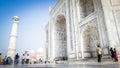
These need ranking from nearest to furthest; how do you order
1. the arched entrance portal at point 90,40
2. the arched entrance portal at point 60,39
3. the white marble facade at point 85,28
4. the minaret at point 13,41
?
the white marble facade at point 85,28, the arched entrance portal at point 90,40, the minaret at point 13,41, the arched entrance portal at point 60,39

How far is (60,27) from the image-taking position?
669 inches

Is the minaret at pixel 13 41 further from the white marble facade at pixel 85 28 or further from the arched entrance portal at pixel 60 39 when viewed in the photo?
the arched entrance portal at pixel 60 39

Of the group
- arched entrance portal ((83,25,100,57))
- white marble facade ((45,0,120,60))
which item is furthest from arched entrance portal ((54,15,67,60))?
arched entrance portal ((83,25,100,57))

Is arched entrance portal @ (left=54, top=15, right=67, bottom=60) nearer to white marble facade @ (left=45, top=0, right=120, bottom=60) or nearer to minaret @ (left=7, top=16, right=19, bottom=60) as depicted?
white marble facade @ (left=45, top=0, right=120, bottom=60)

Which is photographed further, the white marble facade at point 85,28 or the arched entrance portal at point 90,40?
the arched entrance portal at point 90,40

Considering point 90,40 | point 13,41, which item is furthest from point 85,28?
point 13,41

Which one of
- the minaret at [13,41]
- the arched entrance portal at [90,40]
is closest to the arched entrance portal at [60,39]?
the arched entrance portal at [90,40]

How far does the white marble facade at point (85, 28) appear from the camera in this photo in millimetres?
7570

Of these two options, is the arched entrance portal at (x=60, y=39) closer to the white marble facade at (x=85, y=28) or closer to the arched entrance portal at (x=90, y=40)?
the white marble facade at (x=85, y=28)

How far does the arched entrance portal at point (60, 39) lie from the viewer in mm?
15486

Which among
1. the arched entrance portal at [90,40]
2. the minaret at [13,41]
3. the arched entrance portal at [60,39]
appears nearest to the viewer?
the arched entrance portal at [90,40]

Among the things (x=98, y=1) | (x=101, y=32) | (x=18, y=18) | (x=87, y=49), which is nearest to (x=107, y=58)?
(x=101, y=32)

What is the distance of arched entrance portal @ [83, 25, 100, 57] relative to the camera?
393 inches

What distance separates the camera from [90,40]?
1053 centimetres
